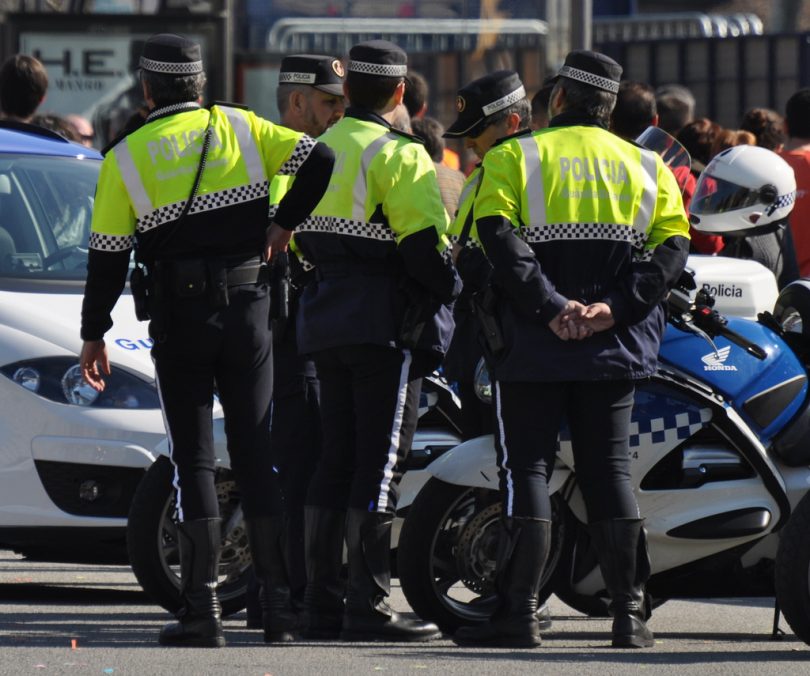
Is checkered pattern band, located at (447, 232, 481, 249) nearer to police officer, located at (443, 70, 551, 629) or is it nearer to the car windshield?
police officer, located at (443, 70, 551, 629)

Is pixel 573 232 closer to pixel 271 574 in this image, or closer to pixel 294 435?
pixel 294 435

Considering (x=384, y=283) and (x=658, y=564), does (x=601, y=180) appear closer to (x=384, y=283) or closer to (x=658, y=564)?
(x=384, y=283)

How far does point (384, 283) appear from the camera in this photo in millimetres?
6289

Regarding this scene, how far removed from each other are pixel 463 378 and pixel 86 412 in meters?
1.40

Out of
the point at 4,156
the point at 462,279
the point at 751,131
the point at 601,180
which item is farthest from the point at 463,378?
the point at 751,131

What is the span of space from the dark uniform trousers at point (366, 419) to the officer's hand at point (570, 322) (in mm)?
529

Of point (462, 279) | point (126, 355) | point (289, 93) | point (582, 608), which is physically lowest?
point (582, 608)

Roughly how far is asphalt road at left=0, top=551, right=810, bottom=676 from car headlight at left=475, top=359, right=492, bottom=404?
2.66ft

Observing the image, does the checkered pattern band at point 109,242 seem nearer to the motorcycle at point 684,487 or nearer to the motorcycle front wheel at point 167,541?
the motorcycle front wheel at point 167,541

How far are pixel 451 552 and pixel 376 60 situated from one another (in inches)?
60.6

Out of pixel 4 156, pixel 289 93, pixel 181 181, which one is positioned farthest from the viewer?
pixel 4 156

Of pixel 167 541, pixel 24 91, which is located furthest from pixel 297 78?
pixel 24 91

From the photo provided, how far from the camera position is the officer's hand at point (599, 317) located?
238 inches

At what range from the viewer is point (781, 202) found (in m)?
7.04
